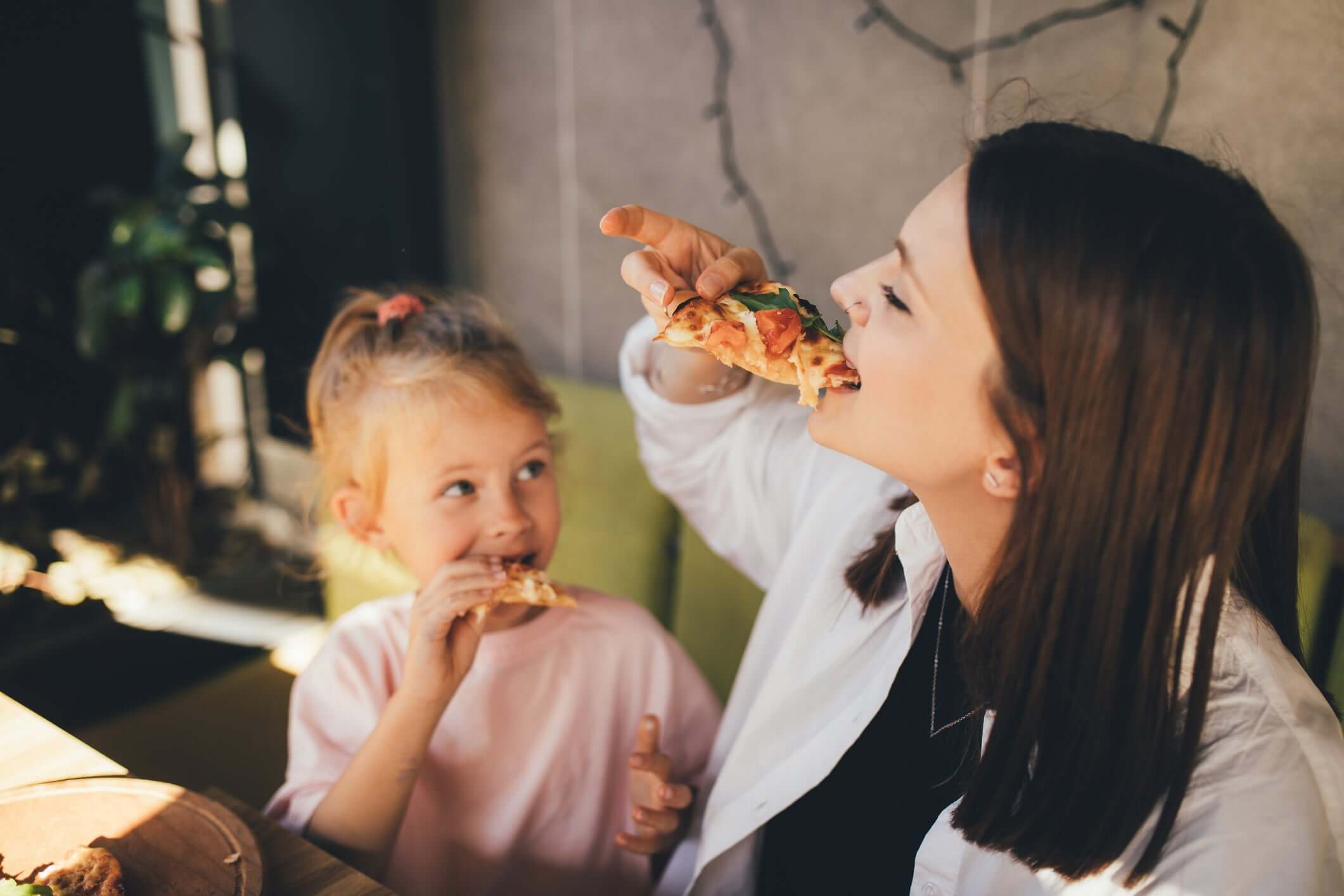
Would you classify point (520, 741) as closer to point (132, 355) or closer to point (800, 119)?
point (800, 119)

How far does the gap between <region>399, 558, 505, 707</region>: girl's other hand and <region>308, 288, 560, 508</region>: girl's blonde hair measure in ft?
0.85

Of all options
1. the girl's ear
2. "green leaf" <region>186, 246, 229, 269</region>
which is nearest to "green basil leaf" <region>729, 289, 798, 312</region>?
the girl's ear

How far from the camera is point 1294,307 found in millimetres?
850

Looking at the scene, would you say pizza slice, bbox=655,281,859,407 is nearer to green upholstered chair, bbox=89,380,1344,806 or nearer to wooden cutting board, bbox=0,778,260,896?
wooden cutting board, bbox=0,778,260,896

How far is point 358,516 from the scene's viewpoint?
1420 mm

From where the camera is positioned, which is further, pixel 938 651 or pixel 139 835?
pixel 938 651

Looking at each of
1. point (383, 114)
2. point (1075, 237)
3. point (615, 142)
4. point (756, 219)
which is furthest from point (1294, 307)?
point (383, 114)

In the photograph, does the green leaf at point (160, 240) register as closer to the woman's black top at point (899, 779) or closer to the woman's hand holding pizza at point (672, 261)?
the woman's hand holding pizza at point (672, 261)

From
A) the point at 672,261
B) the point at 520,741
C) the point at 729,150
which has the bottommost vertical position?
the point at 520,741

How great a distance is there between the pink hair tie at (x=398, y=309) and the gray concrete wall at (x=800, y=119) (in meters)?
1.00

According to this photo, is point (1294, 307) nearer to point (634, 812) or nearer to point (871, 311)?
point (871, 311)

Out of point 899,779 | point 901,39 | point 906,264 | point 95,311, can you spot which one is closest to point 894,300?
point 906,264

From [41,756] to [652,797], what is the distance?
0.77m

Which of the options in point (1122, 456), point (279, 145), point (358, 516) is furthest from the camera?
point (279, 145)
